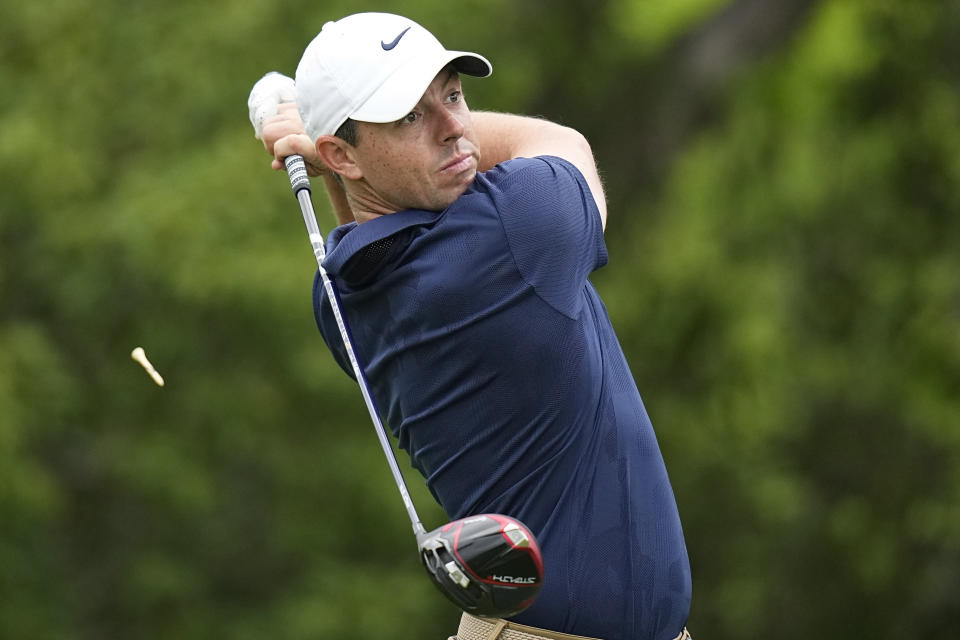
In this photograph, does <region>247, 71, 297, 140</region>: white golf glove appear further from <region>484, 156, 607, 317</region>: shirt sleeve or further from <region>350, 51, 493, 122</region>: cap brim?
<region>484, 156, 607, 317</region>: shirt sleeve

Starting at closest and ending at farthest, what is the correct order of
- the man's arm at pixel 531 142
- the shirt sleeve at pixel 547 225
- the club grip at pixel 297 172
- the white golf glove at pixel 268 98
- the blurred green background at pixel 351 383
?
the shirt sleeve at pixel 547 225, the man's arm at pixel 531 142, the club grip at pixel 297 172, the white golf glove at pixel 268 98, the blurred green background at pixel 351 383

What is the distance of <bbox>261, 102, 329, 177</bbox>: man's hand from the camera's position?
340cm

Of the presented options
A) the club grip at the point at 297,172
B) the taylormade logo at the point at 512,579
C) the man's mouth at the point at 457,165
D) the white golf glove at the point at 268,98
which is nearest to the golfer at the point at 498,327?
the man's mouth at the point at 457,165

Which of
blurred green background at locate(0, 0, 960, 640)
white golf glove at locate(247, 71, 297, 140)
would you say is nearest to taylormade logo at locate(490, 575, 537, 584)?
white golf glove at locate(247, 71, 297, 140)

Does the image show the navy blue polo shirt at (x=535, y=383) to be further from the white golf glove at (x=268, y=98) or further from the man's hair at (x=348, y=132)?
the white golf glove at (x=268, y=98)

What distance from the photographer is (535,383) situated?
2.95 metres

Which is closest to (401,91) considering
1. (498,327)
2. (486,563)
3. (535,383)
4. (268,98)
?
(498,327)

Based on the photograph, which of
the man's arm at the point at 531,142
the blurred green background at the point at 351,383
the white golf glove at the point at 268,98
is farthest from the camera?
the blurred green background at the point at 351,383

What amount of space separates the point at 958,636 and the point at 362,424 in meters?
4.71

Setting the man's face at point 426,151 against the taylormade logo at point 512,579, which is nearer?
the taylormade logo at point 512,579

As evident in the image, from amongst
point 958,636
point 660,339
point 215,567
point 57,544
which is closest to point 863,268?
point 660,339

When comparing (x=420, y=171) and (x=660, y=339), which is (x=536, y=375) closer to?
(x=420, y=171)

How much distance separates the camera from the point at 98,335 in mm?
10680

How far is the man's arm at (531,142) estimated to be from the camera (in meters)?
3.18
